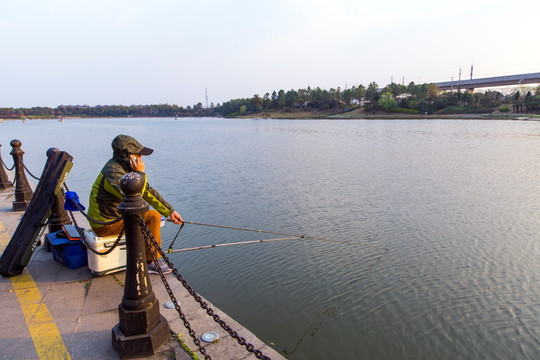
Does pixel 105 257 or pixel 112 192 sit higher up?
pixel 112 192

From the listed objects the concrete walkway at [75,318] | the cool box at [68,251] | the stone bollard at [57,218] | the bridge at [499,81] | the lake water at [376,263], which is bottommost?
the lake water at [376,263]

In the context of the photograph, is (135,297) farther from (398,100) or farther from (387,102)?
(398,100)

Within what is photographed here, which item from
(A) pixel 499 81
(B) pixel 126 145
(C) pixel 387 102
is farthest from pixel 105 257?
(A) pixel 499 81

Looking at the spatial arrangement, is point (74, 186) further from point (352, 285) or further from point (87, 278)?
point (352, 285)

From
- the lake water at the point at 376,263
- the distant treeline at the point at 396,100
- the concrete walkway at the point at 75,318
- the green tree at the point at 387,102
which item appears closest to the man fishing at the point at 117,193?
the concrete walkway at the point at 75,318

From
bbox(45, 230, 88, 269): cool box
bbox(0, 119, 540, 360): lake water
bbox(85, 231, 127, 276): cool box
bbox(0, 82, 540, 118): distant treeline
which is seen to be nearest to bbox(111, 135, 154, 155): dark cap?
bbox(85, 231, 127, 276): cool box

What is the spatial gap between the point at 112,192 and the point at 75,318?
57.8 inches

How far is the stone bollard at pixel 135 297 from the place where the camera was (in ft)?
9.59

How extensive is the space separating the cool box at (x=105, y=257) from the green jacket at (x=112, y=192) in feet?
0.70

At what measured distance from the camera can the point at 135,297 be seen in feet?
10.1

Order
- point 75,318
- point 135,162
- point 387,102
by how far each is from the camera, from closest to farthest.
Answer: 1. point 75,318
2. point 135,162
3. point 387,102

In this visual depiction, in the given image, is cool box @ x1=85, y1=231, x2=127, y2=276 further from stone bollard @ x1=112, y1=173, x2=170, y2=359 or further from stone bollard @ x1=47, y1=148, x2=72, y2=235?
stone bollard @ x1=112, y1=173, x2=170, y2=359

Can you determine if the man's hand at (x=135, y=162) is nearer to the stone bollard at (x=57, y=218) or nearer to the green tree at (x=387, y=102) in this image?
the stone bollard at (x=57, y=218)

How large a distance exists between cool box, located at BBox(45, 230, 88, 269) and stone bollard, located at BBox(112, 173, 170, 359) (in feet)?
7.34
